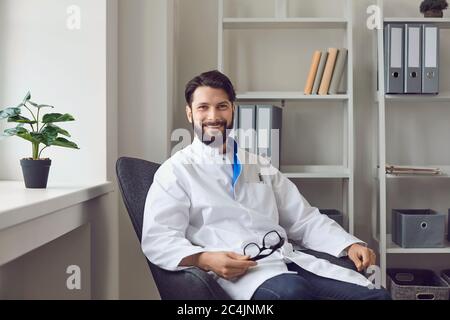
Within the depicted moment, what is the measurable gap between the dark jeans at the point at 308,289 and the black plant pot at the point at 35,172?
81 centimetres

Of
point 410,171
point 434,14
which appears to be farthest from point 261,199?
point 434,14

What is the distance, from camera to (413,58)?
2.13 meters

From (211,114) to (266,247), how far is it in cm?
47

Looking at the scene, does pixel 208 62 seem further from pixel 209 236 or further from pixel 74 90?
pixel 209 236

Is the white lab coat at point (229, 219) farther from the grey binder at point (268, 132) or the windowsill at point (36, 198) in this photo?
the grey binder at point (268, 132)

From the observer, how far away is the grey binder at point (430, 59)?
213 cm

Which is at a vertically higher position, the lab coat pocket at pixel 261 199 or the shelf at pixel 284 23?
the shelf at pixel 284 23

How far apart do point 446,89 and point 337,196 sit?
77cm

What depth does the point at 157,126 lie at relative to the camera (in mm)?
2062

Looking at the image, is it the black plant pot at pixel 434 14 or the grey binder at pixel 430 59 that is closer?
the grey binder at pixel 430 59

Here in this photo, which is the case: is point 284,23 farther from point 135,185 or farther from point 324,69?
point 135,185

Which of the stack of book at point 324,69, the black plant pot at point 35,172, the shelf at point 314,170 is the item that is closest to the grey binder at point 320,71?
the stack of book at point 324,69

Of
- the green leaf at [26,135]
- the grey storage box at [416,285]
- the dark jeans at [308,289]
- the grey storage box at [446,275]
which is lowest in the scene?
the grey storage box at [416,285]
